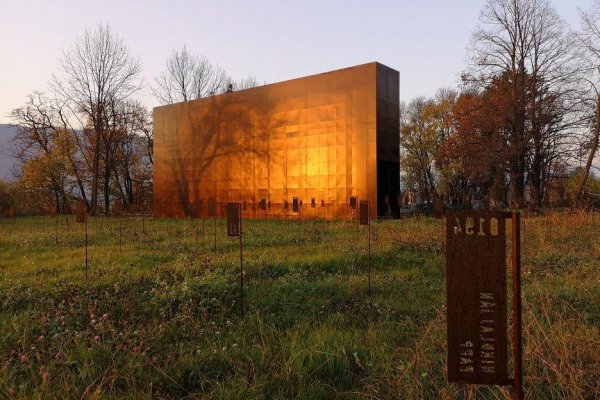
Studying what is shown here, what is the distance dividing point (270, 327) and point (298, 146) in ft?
60.0

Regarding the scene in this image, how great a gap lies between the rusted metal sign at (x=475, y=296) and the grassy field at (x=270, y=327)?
3.34 ft

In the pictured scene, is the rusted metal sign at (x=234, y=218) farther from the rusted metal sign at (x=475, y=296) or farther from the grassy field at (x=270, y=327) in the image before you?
the rusted metal sign at (x=475, y=296)

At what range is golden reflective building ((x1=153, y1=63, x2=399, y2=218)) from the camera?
20203mm

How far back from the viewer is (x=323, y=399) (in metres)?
2.95

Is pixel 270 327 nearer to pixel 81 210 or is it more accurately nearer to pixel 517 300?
pixel 517 300

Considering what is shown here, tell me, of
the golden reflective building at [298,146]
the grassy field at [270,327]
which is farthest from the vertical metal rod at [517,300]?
the golden reflective building at [298,146]

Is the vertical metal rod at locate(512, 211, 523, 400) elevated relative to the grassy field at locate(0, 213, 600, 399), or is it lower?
elevated

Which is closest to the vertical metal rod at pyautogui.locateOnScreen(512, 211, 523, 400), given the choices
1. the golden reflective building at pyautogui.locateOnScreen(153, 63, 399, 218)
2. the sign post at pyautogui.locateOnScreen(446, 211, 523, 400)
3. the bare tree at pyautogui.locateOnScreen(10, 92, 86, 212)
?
the sign post at pyautogui.locateOnScreen(446, 211, 523, 400)

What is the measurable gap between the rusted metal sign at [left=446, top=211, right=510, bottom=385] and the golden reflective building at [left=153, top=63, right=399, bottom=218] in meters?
18.1

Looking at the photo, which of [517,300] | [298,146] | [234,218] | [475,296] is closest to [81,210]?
[234,218]

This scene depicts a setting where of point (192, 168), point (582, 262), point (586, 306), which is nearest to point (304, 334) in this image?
point (586, 306)

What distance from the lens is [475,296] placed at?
5.75ft

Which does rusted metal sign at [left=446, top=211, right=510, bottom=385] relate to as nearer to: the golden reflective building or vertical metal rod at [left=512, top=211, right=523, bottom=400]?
vertical metal rod at [left=512, top=211, right=523, bottom=400]

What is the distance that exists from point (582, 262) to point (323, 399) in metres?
6.60
